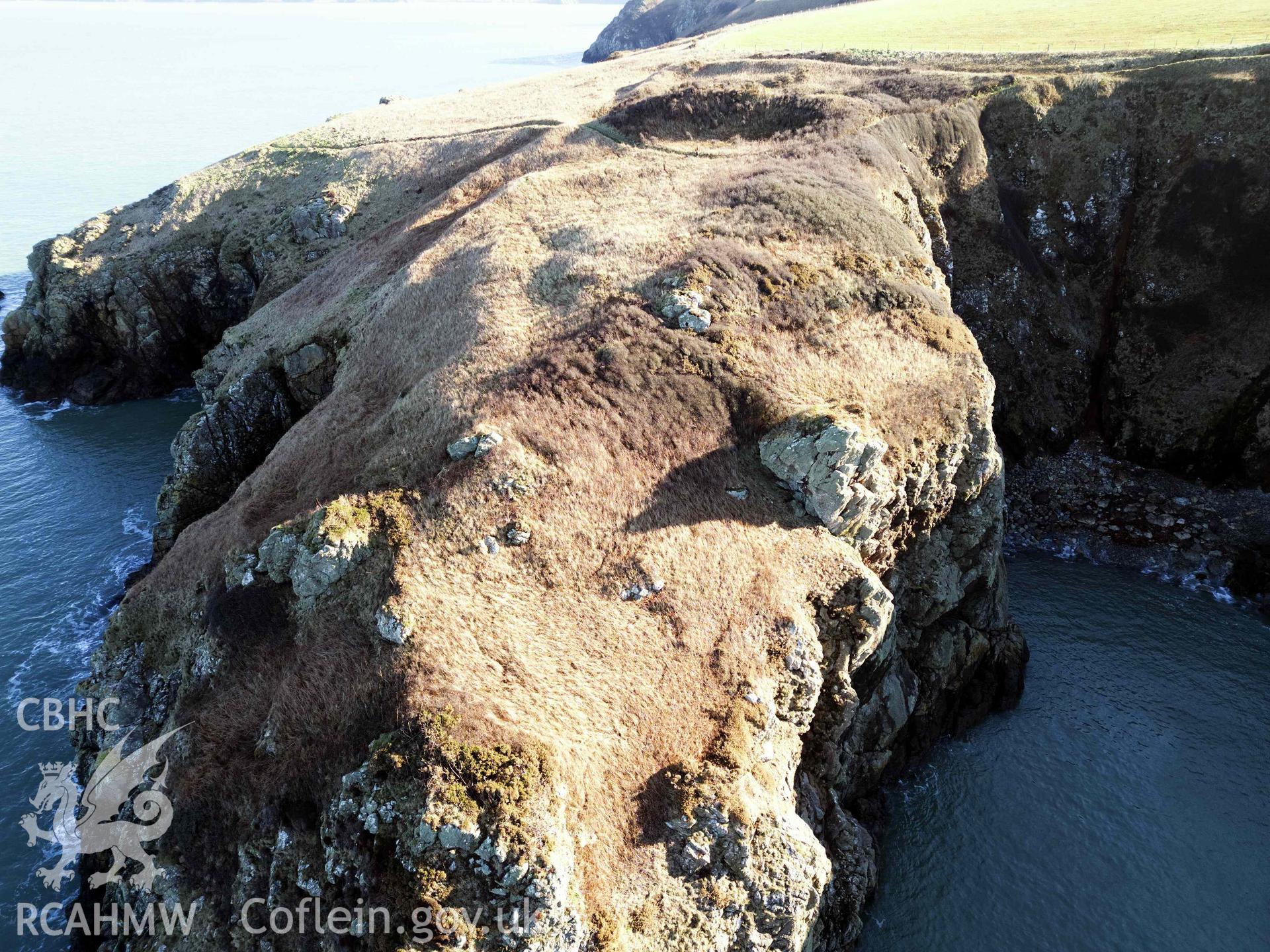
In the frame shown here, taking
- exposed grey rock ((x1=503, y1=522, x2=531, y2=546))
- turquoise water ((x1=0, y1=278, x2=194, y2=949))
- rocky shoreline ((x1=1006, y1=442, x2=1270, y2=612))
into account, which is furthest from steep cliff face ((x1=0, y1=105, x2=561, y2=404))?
rocky shoreline ((x1=1006, y1=442, x2=1270, y2=612))

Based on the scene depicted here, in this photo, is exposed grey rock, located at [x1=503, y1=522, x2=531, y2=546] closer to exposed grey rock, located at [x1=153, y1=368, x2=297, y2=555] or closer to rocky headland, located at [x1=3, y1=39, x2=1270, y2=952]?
rocky headland, located at [x1=3, y1=39, x2=1270, y2=952]

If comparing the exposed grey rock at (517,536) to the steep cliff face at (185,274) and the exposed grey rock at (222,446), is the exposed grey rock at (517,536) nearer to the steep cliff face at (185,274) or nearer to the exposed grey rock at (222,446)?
the exposed grey rock at (222,446)

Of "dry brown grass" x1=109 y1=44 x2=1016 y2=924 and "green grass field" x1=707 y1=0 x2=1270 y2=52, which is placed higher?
"green grass field" x1=707 y1=0 x2=1270 y2=52

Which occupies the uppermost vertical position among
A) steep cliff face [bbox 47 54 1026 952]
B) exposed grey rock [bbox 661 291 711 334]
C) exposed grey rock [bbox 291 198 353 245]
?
exposed grey rock [bbox 291 198 353 245]

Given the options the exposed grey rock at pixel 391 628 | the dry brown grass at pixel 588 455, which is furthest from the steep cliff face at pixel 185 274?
the exposed grey rock at pixel 391 628

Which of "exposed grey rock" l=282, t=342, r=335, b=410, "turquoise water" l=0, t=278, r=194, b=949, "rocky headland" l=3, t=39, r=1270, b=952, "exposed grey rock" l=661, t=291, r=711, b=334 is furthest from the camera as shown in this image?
"exposed grey rock" l=282, t=342, r=335, b=410

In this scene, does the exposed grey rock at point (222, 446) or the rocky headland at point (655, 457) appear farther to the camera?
the exposed grey rock at point (222, 446)

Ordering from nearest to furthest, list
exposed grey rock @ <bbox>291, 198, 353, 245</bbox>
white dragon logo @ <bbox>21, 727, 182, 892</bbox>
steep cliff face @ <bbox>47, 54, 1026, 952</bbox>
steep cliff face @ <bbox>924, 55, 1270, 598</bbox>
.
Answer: steep cliff face @ <bbox>47, 54, 1026, 952</bbox> → white dragon logo @ <bbox>21, 727, 182, 892</bbox> → steep cliff face @ <bbox>924, 55, 1270, 598</bbox> → exposed grey rock @ <bbox>291, 198, 353, 245</bbox>
